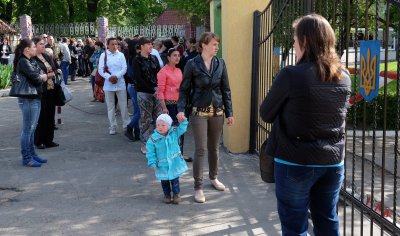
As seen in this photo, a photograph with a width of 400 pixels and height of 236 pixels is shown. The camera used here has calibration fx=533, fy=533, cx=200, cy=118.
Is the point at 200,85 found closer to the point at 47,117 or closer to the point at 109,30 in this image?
the point at 47,117

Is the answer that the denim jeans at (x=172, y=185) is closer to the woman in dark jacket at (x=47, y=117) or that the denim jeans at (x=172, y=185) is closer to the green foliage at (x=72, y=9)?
the woman in dark jacket at (x=47, y=117)

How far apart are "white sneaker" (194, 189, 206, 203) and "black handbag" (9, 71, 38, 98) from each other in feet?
9.31

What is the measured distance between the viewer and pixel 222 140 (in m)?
9.12

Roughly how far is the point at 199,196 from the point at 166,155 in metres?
0.62

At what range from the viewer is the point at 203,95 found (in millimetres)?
5805

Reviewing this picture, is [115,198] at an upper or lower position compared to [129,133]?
lower

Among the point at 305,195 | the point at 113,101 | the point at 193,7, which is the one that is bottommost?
the point at 305,195

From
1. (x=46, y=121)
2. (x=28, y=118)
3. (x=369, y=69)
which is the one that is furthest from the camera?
(x=46, y=121)

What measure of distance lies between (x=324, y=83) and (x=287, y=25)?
10.6 ft

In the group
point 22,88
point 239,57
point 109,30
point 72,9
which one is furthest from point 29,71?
point 72,9

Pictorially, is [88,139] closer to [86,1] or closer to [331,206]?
[331,206]

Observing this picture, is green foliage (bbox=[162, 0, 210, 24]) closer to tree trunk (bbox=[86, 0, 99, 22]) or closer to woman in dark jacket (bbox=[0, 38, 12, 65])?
woman in dark jacket (bbox=[0, 38, 12, 65])

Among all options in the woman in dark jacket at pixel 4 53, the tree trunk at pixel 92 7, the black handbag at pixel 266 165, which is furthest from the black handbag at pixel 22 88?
the tree trunk at pixel 92 7

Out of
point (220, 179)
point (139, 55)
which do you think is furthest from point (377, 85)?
point (139, 55)
